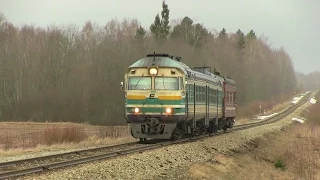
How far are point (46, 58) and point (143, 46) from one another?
1484 centimetres

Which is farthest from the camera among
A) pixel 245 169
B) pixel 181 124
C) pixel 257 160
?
pixel 257 160

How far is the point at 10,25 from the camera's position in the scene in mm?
74000

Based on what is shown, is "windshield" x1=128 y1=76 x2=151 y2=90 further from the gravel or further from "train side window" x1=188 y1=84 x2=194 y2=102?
the gravel

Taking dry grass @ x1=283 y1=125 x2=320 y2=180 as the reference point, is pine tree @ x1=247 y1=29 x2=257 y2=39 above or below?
above

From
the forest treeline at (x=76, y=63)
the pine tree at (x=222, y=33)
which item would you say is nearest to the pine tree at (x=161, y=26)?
the forest treeline at (x=76, y=63)

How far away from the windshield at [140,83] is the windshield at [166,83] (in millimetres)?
352

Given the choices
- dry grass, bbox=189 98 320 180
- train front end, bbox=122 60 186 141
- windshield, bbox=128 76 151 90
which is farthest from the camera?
windshield, bbox=128 76 151 90

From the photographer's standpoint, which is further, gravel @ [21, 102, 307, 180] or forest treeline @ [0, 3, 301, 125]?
forest treeline @ [0, 3, 301, 125]

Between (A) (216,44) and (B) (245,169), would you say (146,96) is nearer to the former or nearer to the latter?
(B) (245,169)

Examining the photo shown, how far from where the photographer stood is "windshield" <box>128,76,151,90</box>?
19078 mm

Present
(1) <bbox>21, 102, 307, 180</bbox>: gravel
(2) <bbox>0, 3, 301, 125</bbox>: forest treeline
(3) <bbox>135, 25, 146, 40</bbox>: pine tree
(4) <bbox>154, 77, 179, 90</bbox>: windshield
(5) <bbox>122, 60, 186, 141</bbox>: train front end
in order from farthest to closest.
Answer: (3) <bbox>135, 25, 146, 40</bbox>: pine tree, (2) <bbox>0, 3, 301, 125</bbox>: forest treeline, (4) <bbox>154, 77, 179, 90</bbox>: windshield, (5) <bbox>122, 60, 186, 141</bbox>: train front end, (1) <bbox>21, 102, 307, 180</bbox>: gravel

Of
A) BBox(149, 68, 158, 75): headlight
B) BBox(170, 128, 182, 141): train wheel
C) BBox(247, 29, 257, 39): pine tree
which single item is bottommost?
BBox(170, 128, 182, 141): train wheel

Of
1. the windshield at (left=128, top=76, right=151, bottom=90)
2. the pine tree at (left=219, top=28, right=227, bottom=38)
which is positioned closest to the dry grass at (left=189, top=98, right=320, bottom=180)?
the windshield at (left=128, top=76, right=151, bottom=90)

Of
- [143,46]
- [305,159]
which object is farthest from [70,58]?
[305,159]
